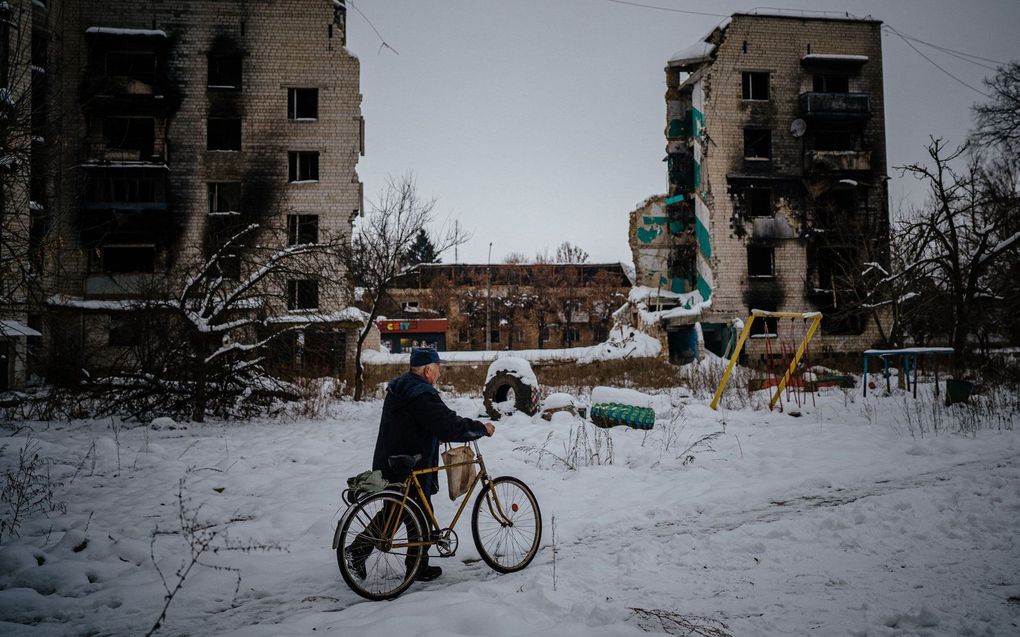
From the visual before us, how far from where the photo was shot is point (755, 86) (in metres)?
33.0

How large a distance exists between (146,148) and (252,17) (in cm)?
914

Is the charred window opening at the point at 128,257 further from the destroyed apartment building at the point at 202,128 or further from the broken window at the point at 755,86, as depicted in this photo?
the broken window at the point at 755,86

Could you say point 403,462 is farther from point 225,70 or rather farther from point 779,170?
point 779,170

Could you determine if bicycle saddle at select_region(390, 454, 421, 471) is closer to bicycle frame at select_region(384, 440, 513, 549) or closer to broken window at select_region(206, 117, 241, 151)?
bicycle frame at select_region(384, 440, 513, 549)

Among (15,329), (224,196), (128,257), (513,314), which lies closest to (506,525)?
(15,329)

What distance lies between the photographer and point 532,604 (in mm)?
3885

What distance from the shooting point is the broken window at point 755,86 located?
32.8 meters

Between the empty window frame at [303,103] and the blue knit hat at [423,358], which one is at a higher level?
the empty window frame at [303,103]

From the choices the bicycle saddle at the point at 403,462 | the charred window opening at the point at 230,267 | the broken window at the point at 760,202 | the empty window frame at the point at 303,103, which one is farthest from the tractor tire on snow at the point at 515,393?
the broken window at the point at 760,202

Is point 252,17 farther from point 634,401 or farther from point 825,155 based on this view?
point 825,155

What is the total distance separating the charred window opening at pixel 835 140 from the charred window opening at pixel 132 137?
38281 mm

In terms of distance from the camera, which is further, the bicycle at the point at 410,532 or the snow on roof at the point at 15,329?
the snow on roof at the point at 15,329

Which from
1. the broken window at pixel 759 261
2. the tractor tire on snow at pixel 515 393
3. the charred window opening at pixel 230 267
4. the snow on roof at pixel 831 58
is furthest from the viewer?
the broken window at pixel 759 261

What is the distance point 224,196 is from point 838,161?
34826mm
